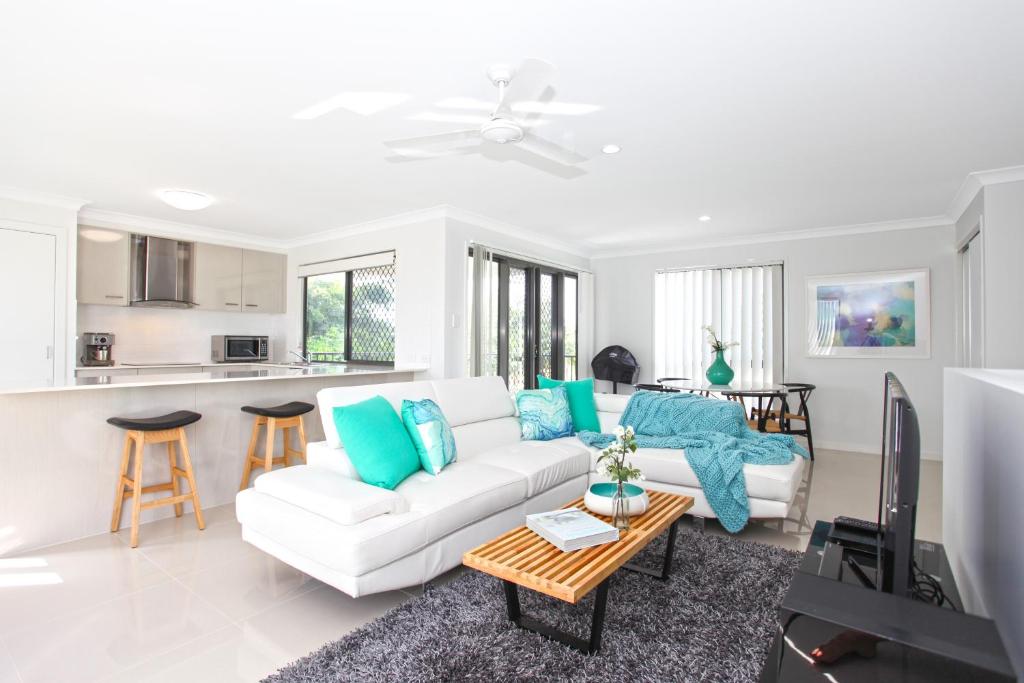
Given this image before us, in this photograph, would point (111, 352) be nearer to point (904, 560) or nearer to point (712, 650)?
point (712, 650)

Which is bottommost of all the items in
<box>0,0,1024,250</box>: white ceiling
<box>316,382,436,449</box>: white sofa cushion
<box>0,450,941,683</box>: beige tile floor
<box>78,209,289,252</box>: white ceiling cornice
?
<box>0,450,941,683</box>: beige tile floor

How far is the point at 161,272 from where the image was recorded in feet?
18.7

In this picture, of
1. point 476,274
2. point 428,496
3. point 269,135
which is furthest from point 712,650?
point 476,274

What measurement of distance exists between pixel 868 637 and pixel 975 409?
3.74 feet

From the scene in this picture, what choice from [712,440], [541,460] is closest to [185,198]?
[541,460]

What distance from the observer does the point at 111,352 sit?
5.63 metres

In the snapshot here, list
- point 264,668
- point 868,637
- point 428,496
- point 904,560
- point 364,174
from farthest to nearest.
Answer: point 364,174 → point 428,496 → point 264,668 → point 904,560 → point 868,637

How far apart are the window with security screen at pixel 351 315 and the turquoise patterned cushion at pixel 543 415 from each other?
7.30ft

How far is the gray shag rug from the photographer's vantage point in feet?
6.20

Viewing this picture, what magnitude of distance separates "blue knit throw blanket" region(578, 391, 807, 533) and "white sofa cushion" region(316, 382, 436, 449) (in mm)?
1336

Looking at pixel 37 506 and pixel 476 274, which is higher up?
pixel 476 274

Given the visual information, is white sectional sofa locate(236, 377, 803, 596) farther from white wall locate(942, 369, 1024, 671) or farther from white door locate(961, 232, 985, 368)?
white door locate(961, 232, 985, 368)

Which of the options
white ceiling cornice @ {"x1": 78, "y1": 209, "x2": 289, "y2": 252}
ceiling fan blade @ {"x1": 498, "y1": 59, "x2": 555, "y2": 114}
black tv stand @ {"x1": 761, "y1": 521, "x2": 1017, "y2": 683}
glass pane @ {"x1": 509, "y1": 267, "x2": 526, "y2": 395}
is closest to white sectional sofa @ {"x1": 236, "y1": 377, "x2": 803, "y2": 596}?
black tv stand @ {"x1": 761, "y1": 521, "x2": 1017, "y2": 683}

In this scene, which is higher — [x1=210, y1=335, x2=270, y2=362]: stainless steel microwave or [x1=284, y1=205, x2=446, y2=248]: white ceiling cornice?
[x1=284, y1=205, x2=446, y2=248]: white ceiling cornice
